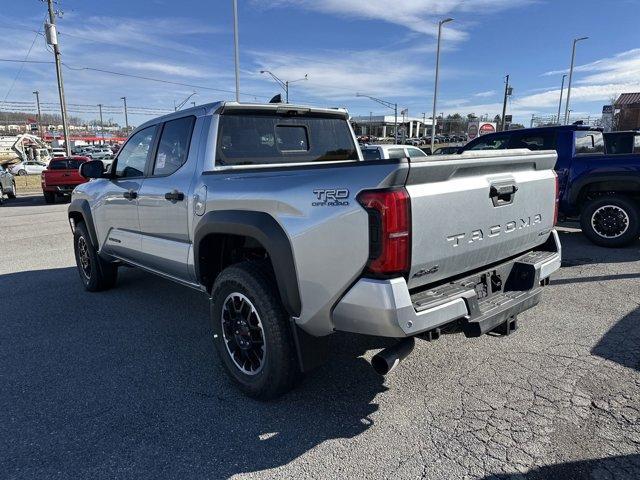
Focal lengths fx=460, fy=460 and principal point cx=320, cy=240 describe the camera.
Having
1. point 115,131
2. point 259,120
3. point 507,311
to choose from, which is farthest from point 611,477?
point 115,131

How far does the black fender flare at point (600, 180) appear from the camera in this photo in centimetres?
691

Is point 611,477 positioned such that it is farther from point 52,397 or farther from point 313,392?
point 52,397

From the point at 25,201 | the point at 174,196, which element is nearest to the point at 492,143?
the point at 174,196

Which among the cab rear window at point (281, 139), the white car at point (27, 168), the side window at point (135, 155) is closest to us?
the cab rear window at point (281, 139)

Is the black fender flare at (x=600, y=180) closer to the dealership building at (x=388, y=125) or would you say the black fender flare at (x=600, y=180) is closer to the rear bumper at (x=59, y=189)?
the rear bumper at (x=59, y=189)

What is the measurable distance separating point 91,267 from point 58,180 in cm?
1267

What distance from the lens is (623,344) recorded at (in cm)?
388

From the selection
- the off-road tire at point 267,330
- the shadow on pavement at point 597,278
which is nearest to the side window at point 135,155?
the off-road tire at point 267,330

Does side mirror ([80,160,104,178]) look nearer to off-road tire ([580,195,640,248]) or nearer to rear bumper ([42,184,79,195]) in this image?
off-road tire ([580,195,640,248])

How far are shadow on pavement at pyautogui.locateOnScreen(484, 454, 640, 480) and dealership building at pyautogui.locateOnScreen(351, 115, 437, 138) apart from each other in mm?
93397

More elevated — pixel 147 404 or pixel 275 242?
pixel 275 242

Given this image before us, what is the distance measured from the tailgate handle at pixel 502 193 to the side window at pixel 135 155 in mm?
3120

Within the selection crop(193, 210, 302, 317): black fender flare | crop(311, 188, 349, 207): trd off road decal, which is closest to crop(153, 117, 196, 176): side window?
crop(193, 210, 302, 317): black fender flare

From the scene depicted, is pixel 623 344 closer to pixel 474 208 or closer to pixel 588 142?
pixel 474 208
